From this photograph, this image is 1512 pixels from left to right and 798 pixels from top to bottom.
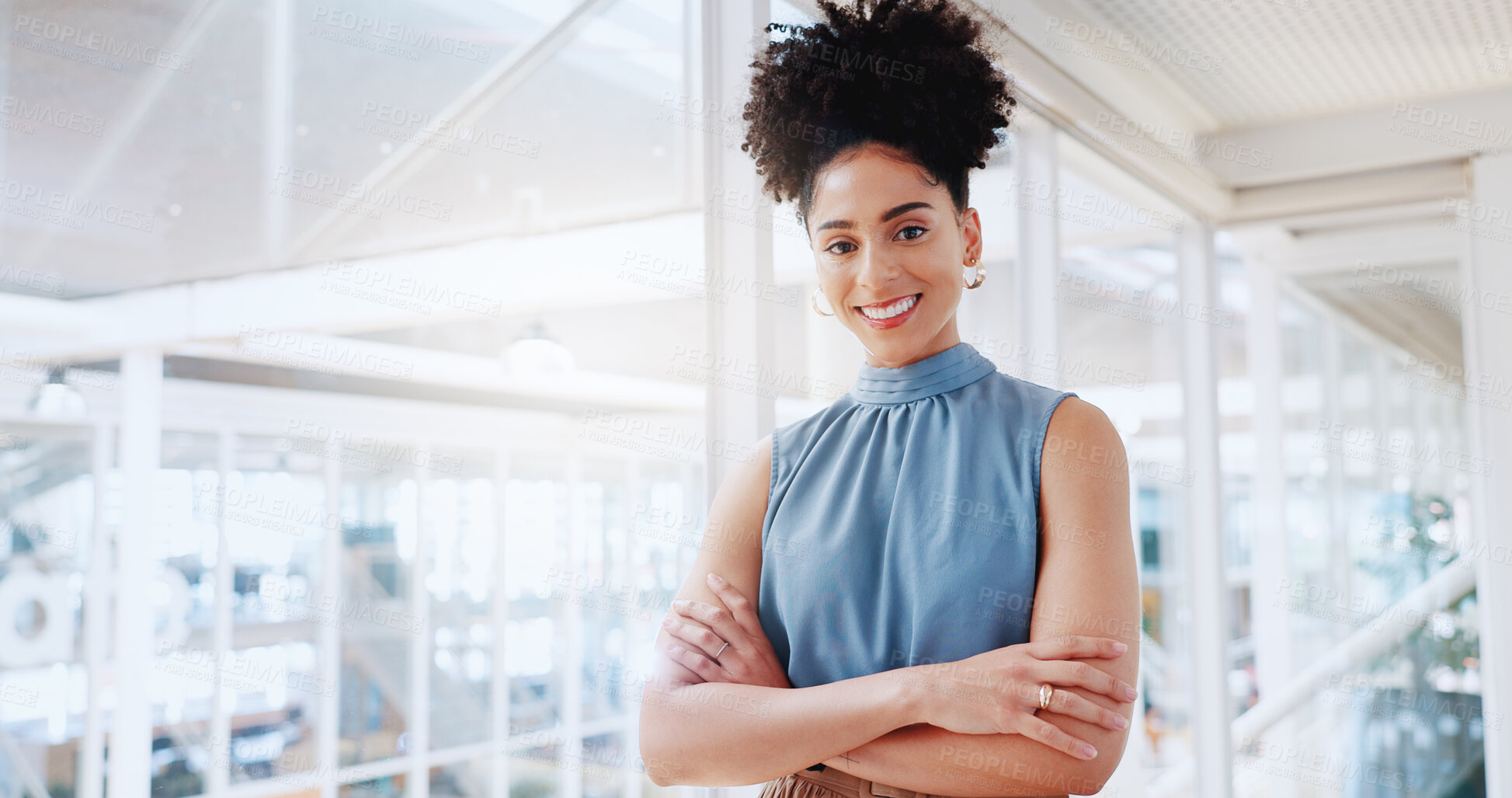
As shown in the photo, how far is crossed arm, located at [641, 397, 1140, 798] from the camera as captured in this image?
1064 mm

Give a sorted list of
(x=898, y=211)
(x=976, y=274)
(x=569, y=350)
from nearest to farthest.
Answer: (x=898, y=211), (x=976, y=274), (x=569, y=350)

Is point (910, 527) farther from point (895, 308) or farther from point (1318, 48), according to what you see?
point (1318, 48)

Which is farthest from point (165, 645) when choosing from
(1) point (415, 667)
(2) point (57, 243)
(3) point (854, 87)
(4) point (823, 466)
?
(1) point (415, 667)

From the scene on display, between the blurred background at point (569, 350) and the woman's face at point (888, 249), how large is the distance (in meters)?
0.28

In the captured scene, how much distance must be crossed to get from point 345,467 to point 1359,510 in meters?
3.39

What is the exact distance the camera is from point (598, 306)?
2250 mm

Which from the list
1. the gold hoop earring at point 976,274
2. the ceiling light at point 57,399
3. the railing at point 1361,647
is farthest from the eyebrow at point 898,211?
the railing at point 1361,647

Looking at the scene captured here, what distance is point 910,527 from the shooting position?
3.87ft

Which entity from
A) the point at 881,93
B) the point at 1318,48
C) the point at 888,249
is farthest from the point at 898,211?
the point at 1318,48

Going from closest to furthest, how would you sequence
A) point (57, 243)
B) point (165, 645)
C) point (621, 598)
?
point (57, 243)
point (165, 645)
point (621, 598)

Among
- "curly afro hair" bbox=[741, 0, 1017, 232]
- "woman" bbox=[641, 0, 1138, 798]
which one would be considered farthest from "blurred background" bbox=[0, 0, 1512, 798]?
"woman" bbox=[641, 0, 1138, 798]

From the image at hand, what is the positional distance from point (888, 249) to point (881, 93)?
185 mm

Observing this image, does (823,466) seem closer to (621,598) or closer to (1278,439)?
(621,598)

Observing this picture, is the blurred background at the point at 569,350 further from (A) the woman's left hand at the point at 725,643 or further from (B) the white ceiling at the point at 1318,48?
(A) the woman's left hand at the point at 725,643
